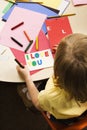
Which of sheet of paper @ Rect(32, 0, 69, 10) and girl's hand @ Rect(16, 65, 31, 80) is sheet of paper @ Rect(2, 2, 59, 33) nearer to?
sheet of paper @ Rect(32, 0, 69, 10)

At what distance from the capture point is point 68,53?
3.19 ft

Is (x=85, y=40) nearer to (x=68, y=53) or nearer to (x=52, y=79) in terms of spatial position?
(x=68, y=53)

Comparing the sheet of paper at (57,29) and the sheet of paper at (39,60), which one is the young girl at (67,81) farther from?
the sheet of paper at (57,29)

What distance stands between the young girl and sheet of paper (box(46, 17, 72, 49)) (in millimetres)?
203

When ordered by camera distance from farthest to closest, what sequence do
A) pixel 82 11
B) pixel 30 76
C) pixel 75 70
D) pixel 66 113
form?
1. pixel 82 11
2. pixel 30 76
3. pixel 66 113
4. pixel 75 70

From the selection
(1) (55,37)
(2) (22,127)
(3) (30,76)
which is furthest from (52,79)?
(2) (22,127)

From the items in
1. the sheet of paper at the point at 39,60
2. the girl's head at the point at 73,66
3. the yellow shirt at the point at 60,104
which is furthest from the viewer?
the sheet of paper at the point at 39,60

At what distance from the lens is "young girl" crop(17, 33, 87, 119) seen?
96 centimetres

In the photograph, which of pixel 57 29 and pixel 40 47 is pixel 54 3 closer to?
pixel 57 29

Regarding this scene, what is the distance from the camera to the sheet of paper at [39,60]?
1.23 metres

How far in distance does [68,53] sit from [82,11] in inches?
20.1

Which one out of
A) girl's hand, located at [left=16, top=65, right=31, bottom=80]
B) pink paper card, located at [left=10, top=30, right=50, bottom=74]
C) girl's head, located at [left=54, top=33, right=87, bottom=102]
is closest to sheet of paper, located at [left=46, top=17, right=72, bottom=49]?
pink paper card, located at [left=10, top=30, right=50, bottom=74]

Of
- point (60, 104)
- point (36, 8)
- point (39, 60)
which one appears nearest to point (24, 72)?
point (39, 60)

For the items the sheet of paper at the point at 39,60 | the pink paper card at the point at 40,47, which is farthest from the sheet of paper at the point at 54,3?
the sheet of paper at the point at 39,60
